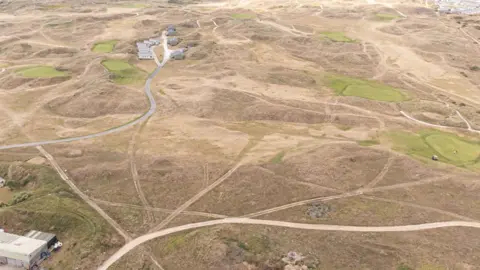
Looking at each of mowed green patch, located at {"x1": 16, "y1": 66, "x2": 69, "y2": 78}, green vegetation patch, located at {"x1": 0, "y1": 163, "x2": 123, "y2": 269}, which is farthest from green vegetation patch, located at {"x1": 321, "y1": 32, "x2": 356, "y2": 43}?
green vegetation patch, located at {"x1": 0, "y1": 163, "x2": 123, "y2": 269}

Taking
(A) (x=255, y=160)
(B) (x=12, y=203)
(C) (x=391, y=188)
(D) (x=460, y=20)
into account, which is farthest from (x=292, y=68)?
(D) (x=460, y=20)

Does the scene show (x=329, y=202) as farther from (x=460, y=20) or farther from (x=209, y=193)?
(x=460, y=20)

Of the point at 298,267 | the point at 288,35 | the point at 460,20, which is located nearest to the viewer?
the point at 298,267

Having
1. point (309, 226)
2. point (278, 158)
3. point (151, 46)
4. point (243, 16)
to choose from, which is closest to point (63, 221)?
point (309, 226)

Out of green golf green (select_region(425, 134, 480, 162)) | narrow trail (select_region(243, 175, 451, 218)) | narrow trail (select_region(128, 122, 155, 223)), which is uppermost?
narrow trail (select_region(128, 122, 155, 223))

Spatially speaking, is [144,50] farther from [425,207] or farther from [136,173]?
[425,207]

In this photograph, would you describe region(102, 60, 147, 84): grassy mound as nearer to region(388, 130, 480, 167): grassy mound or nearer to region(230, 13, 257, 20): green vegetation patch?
region(388, 130, 480, 167): grassy mound
